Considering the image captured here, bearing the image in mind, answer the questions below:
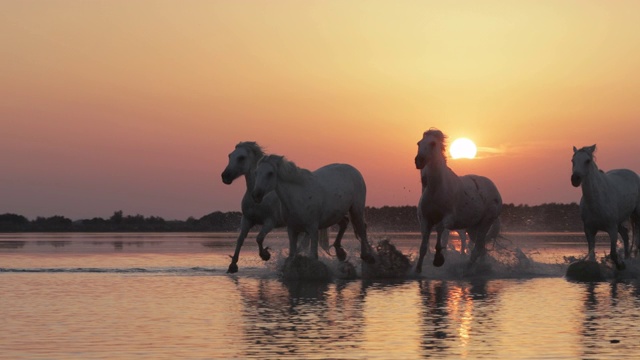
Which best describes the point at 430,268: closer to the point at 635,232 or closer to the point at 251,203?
the point at 251,203

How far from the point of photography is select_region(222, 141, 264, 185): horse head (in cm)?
2053

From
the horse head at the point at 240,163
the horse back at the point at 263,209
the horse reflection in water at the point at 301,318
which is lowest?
the horse reflection in water at the point at 301,318

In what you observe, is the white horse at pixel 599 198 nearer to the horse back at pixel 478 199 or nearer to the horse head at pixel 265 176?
the horse back at pixel 478 199

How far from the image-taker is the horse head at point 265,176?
61.0ft

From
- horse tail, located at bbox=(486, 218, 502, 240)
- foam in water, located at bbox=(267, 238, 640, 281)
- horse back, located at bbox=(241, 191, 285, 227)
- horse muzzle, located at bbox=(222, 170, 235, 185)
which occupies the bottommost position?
foam in water, located at bbox=(267, 238, 640, 281)

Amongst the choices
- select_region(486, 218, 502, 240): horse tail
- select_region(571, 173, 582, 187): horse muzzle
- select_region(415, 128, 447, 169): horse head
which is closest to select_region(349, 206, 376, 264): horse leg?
select_region(415, 128, 447, 169): horse head

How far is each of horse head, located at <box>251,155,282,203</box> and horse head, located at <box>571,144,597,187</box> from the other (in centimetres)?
533

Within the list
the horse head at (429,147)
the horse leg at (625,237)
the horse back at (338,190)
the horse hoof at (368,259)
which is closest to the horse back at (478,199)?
the horse head at (429,147)

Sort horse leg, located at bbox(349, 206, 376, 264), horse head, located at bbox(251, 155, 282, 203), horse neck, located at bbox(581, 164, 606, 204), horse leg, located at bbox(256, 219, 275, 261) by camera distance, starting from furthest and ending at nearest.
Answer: horse leg, located at bbox(349, 206, 376, 264), horse leg, located at bbox(256, 219, 275, 261), horse neck, located at bbox(581, 164, 606, 204), horse head, located at bbox(251, 155, 282, 203)

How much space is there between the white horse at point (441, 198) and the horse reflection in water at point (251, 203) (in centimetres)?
276

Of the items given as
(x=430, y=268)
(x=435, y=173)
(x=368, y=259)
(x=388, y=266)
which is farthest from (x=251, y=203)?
(x=430, y=268)

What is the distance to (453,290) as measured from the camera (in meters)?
16.7

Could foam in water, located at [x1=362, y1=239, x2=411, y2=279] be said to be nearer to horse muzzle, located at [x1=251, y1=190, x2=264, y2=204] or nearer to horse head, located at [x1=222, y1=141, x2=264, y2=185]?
horse head, located at [x1=222, y1=141, x2=264, y2=185]

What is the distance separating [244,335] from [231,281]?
797 cm
